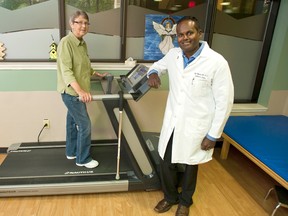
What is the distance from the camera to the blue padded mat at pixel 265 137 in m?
2.31

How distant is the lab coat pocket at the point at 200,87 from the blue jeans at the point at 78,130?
1.02 m

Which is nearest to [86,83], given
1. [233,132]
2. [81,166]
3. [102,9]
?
[81,166]

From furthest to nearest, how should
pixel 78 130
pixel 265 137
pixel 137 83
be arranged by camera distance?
pixel 265 137 < pixel 78 130 < pixel 137 83

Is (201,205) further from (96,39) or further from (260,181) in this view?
(96,39)

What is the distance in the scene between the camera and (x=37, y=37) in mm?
2711

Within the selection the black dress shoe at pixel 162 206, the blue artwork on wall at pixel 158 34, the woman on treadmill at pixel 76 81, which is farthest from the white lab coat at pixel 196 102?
the blue artwork on wall at pixel 158 34

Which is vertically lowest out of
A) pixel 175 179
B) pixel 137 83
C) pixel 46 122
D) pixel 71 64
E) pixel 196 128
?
pixel 175 179

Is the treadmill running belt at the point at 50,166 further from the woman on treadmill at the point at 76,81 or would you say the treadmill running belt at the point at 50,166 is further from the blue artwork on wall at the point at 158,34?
the blue artwork on wall at the point at 158,34

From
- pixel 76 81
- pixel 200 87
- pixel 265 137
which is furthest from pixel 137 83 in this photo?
pixel 265 137

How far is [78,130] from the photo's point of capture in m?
2.29

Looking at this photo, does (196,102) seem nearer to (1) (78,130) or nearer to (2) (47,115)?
(1) (78,130)

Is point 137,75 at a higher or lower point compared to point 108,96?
higher

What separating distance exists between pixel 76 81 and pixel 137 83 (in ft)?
1.67

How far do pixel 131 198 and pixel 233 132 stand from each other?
1374 mm
